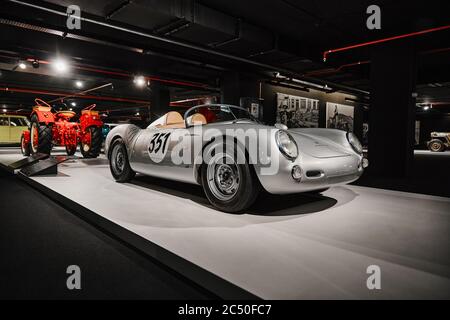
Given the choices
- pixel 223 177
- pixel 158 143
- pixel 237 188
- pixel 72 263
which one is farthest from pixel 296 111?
pixel 72 263

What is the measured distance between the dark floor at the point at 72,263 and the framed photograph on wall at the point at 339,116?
1414cm

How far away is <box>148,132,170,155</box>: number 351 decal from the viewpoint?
11.6 ft

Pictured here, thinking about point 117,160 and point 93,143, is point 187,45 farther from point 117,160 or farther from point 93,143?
point 93,143

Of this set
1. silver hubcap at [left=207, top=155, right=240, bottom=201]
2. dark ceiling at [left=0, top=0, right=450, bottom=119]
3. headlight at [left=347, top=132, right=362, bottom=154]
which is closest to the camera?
silver hubcap at [left=207, top=155, right=240, bottom=201]

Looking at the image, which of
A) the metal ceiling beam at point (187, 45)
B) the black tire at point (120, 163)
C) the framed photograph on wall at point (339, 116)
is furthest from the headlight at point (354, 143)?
the framed photograph on wall at point (339, 116)

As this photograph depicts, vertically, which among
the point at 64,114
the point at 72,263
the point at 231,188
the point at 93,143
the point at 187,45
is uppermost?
the point at 187,45

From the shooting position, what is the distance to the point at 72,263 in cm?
185

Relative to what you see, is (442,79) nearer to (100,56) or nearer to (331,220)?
(331,220)

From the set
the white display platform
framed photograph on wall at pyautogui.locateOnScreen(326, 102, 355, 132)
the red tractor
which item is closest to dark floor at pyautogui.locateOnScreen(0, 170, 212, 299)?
the white display platform

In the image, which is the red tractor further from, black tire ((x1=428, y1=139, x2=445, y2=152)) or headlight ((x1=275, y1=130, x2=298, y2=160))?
black tire ((x1=428, y1=139, x2=445, y2=152))

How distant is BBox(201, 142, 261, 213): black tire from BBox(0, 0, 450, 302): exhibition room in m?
0.01

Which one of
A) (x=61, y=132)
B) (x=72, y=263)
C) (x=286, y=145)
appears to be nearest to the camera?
(x=72, y=263)

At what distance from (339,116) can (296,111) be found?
11.5 feet

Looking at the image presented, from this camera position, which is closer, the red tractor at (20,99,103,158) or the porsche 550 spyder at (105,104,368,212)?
the porsche 550 spyder at (105,104,368,212)
